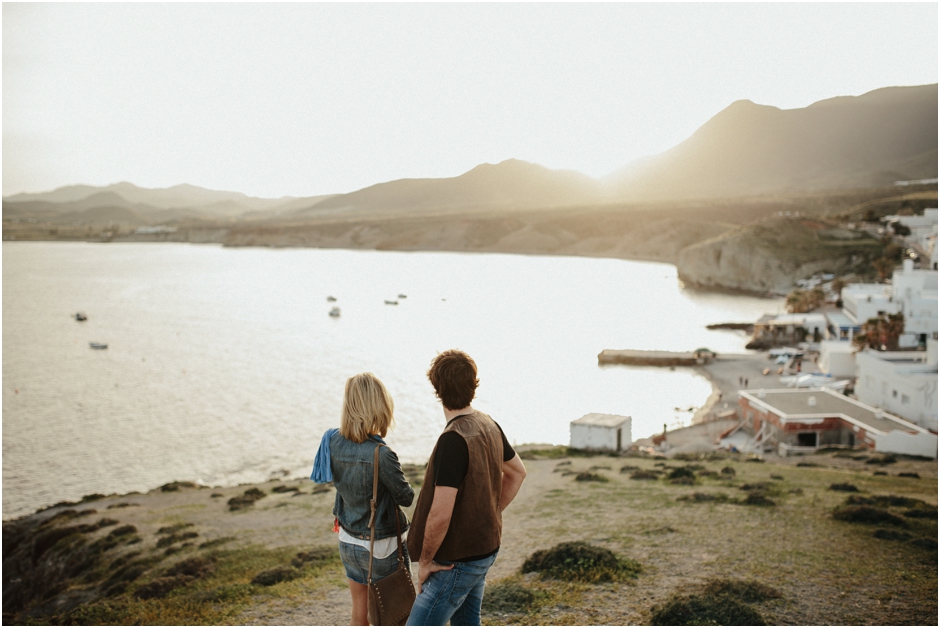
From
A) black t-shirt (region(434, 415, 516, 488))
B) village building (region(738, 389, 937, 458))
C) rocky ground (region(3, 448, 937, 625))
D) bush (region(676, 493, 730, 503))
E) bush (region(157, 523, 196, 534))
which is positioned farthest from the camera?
village building (region(738, 389, 937, 458))

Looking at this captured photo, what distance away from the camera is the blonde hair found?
3.60m

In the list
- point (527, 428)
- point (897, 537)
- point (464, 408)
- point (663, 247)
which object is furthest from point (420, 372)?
point (663, 247)

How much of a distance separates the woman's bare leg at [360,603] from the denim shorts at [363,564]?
5 centimetres

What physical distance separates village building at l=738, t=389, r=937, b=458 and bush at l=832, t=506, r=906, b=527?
13221 mm

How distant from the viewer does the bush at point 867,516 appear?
10.1 metres

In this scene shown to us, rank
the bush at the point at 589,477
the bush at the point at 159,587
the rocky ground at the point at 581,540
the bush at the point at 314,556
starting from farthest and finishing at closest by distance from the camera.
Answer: the bush at the point at 589,477, the bush at the point at 314,556, the bush at the point at 159,587, the rocky ground at the point at 581,540

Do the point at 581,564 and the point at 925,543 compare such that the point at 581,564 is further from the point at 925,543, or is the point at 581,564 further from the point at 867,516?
the point at 867,516

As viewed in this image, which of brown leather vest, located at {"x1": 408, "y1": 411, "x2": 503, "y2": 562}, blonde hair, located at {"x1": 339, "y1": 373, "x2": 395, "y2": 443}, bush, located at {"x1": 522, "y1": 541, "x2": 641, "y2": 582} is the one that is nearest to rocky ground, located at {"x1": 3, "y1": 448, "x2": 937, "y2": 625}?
bush, located at {"x1": 522, "y1": 541, "x2": 641, "y2": 582}

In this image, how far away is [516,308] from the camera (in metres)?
72.1

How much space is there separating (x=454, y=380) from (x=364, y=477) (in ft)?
2.58

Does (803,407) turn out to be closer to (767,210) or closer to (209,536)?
(209,536)

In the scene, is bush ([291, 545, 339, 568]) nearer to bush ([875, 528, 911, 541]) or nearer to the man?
the man

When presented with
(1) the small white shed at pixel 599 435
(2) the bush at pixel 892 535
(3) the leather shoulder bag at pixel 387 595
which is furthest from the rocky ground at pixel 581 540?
(1) the small white shed at pixel 599 435

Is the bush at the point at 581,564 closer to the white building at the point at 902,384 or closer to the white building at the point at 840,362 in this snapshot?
the white building at the point at 902,384
